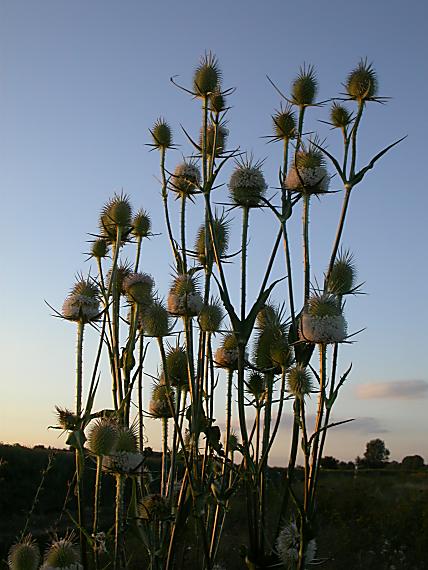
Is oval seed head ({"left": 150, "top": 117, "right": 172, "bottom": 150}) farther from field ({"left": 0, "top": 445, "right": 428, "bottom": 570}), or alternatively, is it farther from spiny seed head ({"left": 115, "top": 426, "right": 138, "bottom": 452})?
field ({"left": 0, "top": 445, "right": 428, "bottom": 570})

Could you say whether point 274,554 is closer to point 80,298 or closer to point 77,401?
point 77,401

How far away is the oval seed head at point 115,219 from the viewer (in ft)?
12.2

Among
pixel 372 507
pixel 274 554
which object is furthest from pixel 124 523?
pixel 372 507

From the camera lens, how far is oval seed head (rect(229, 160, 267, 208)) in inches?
140

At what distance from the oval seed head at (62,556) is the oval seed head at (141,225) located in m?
1.73

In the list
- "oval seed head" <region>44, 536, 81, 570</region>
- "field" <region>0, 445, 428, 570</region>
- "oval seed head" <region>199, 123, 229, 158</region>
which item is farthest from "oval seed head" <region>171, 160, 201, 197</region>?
"field" <region>0, 445, 428, 570</region>

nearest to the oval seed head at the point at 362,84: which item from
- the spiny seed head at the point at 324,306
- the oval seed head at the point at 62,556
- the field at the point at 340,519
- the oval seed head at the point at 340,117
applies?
the oval seed head at the point at 340,117

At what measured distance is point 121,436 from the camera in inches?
116

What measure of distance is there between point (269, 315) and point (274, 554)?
1.15 metres

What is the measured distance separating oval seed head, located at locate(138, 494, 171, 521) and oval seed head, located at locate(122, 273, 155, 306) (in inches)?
37.1

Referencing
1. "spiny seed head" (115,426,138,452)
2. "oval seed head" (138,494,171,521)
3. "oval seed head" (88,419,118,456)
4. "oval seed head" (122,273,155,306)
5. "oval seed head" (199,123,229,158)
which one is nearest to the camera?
"oval seed head" (88,419,118,456)

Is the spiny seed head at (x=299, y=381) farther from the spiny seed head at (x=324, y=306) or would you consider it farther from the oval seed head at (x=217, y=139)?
the oval seed head at (x=217, y=139)

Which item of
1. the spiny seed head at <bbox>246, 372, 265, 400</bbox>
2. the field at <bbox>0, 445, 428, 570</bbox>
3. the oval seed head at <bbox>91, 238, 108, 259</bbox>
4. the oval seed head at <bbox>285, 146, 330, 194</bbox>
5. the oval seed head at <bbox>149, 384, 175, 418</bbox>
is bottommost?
the field at <bbox>0, 445, 428, 570</bbox>

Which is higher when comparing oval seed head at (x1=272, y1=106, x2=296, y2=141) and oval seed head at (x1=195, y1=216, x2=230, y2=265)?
oval seed head at (x1=272, y1=106, x2=296, y2=141)
